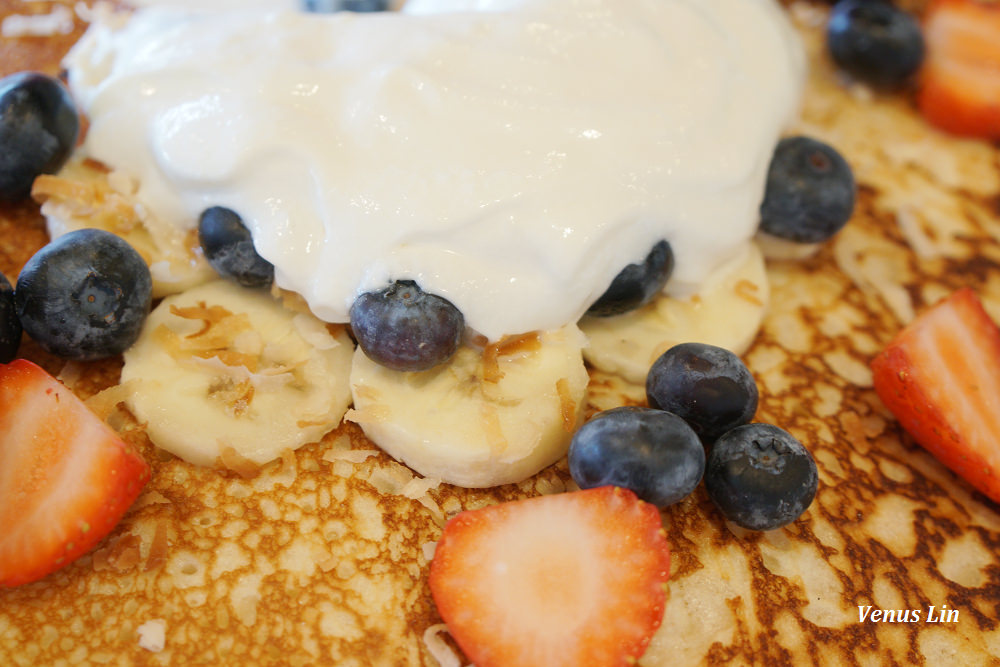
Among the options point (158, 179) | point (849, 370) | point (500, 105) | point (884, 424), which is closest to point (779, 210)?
point (849, 370)

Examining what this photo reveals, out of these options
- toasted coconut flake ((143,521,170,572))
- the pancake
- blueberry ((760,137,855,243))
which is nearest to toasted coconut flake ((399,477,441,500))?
the pancake

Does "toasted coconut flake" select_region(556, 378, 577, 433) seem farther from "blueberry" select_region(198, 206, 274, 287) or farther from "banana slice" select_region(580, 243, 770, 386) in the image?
"blueberry" select_region(198, 206, 274, 287)

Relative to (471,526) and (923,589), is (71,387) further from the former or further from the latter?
(923,589)

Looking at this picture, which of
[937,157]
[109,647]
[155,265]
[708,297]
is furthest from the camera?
[937,157]

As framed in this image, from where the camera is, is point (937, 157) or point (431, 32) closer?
point (431, 32)

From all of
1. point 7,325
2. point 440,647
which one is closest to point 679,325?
point 440,647

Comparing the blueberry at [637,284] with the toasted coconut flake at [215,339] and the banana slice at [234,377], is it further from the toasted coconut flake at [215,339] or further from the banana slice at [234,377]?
the toasted coconut flake at [215,339]

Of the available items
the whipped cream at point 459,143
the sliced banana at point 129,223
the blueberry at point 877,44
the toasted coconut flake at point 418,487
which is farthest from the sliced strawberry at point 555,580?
the blueberry at point 877,44
